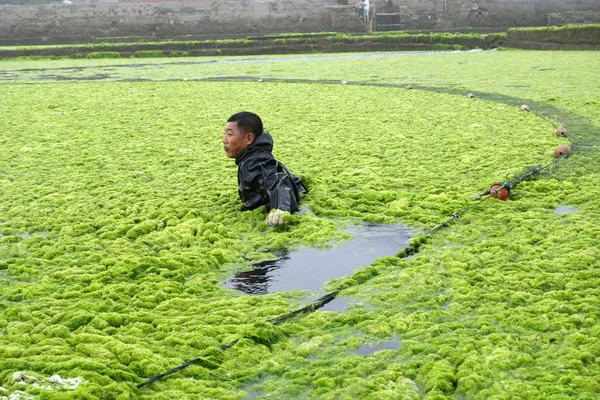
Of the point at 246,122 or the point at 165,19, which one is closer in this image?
the point at 246,122

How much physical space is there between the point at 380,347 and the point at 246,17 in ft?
72.6

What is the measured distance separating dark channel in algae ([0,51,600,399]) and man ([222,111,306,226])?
118 mm

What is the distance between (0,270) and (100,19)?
22.2m

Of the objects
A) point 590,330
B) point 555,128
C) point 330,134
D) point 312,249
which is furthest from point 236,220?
point 555,128

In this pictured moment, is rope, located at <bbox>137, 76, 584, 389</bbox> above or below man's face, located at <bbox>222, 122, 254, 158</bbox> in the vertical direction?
below

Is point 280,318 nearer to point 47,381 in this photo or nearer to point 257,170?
point 47,381

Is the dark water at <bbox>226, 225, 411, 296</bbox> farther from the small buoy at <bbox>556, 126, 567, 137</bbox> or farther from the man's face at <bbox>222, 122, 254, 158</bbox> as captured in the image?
the small buoy at <bbox>556, 126, 567, 137</bbox>

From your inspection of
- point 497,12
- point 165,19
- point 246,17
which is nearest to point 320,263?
point 497,12

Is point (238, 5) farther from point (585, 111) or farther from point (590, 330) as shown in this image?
point (590, 330)

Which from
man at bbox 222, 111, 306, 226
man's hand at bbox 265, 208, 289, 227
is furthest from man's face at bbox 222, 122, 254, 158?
man's hand at bbox 265, 208, 289, 227

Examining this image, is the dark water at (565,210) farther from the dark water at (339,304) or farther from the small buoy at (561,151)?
the dark water at (339,304)

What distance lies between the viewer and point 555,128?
6562 mm

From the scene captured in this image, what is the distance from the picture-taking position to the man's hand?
3.81 metres

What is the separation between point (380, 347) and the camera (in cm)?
247
